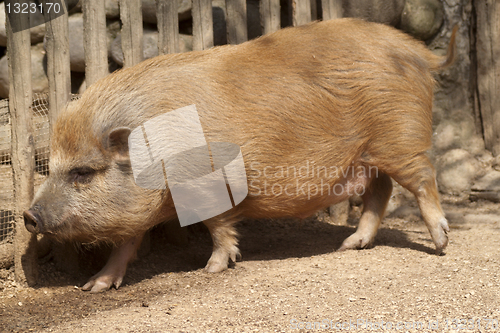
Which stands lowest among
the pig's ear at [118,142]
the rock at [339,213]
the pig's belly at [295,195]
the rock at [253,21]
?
the rock at [339,213]

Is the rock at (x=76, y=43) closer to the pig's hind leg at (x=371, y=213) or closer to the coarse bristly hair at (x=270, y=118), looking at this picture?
the coarse bristly hair at (x=270, y=118)

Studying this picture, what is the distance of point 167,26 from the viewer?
442cm

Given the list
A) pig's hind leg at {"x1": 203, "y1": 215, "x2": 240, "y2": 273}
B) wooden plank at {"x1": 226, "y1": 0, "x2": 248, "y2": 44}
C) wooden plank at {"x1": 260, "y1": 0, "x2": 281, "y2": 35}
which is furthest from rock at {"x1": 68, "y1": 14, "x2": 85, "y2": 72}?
pig's hind leg at {"x1": 203, "y1": 215, "x2": 240, "y2": 273}

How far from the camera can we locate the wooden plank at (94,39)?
407 cm

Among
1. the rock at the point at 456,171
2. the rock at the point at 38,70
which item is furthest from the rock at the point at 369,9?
the rock at the point at 38,70

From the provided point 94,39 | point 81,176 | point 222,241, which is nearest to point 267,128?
point 222,241

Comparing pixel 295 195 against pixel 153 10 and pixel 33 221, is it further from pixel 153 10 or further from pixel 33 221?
pixel 153 10

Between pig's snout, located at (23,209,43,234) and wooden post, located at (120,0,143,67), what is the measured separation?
56.6 inches

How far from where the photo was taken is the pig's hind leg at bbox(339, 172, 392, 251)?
15.1 feet

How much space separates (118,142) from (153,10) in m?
1.81

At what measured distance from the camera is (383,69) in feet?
13.7

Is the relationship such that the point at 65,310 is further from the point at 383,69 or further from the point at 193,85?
the point at 383,69

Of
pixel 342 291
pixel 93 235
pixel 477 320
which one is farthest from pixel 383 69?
pixel 93 235

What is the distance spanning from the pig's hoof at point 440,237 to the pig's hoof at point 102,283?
2.46 metres
